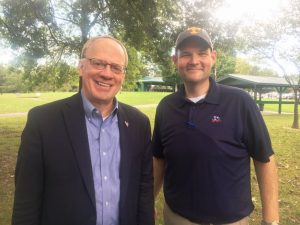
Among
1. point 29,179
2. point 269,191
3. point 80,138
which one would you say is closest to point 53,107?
point 80,138

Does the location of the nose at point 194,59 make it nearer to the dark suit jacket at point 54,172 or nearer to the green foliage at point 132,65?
the dark suit jacket at point 54,172

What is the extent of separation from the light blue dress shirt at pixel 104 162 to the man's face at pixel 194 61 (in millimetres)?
890

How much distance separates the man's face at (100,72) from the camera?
262 cm

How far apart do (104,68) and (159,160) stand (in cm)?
128

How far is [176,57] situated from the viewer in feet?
10.9

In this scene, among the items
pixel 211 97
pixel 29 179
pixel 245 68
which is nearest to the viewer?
pixel 29 179

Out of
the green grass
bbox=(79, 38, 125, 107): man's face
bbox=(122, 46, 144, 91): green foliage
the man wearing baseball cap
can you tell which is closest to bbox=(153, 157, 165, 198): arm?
the man wearing baseball cap

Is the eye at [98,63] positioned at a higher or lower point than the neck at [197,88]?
higher

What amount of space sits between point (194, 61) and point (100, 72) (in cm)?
94

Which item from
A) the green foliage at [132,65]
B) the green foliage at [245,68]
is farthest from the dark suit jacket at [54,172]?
the green foliage at [245,68]

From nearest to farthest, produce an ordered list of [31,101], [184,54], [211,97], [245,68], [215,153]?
[215,153] < [211,97] < [184,54] < [31,101] < [245,68]

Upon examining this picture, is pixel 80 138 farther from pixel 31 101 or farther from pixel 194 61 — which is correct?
pixel 31 101

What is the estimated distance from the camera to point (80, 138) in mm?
2488

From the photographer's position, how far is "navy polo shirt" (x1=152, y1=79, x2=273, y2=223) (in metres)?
2.97
